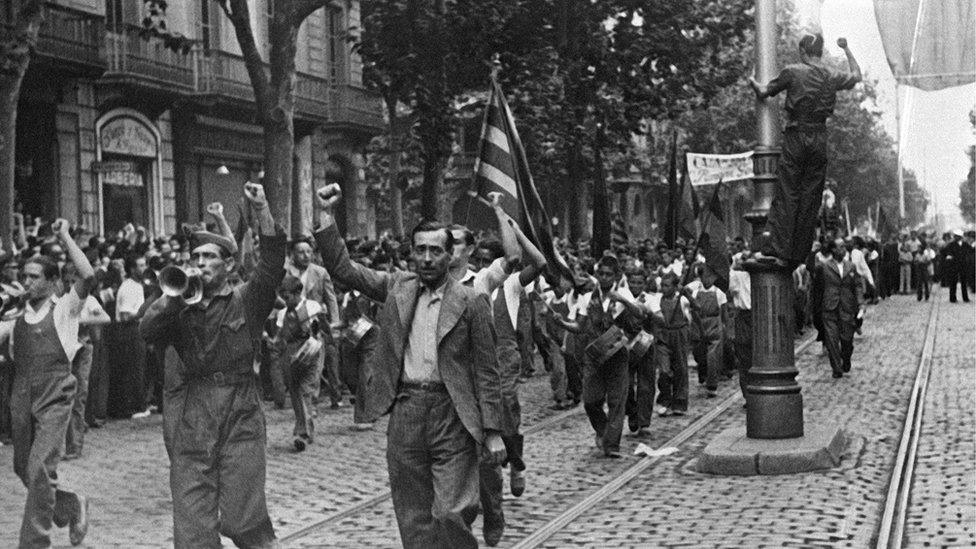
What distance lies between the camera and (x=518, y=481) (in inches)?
416

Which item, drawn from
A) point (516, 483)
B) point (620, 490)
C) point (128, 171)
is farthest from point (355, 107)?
point (516, 483)

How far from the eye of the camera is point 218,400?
22.9 feet

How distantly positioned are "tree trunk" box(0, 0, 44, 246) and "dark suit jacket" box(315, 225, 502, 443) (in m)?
11.2

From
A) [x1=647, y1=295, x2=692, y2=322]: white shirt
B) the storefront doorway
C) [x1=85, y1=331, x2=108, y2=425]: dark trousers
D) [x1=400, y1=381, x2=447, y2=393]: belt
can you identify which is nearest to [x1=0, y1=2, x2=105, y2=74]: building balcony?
the storefront doorway

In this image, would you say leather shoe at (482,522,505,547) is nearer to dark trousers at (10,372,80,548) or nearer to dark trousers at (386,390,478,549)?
dark trousers at (386,390,478,549)

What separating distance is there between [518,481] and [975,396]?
25.9 feet

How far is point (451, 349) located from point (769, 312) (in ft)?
21.0

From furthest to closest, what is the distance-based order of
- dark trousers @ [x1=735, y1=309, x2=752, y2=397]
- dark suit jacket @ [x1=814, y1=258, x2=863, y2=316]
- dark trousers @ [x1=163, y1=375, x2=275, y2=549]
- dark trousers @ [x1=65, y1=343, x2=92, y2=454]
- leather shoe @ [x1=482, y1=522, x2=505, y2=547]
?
dark suit jacket @ [x1=814, y1=258, x2=863, y2=316], dark trousers @ [x1=735, y1=309, x2=752, y2=397], dark trousers @ [x1=65, y1=343, x2=92, y2=454], leather shoe @ [x1=482, y1=522, x2=505, y2=547], dark trousers @ [x1=163, y1=375, x2=275, y2=549]

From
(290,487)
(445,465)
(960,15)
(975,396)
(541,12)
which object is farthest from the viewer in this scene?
(541,12)

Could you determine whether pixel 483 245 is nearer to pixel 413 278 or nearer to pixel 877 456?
pixel 877 456

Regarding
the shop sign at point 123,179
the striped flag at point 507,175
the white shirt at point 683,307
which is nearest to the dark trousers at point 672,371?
the white shirt at point 683,307

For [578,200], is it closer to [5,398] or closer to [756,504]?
[5,398]

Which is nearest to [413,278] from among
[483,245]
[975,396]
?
[483,245]

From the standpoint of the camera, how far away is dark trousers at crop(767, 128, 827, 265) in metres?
12.2
